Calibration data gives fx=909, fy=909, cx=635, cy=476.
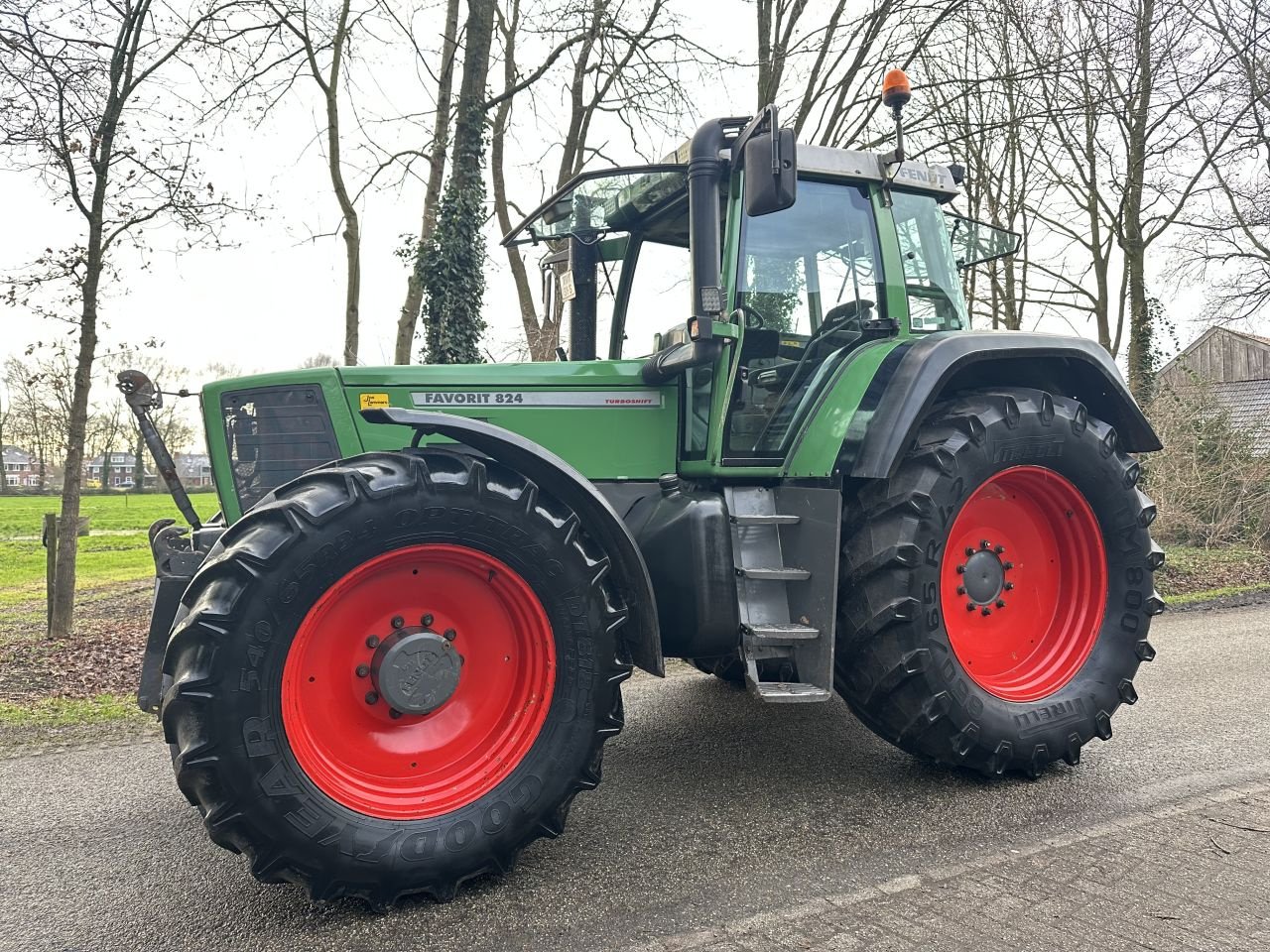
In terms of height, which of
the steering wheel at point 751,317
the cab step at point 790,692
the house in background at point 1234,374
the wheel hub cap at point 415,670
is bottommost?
the cab step at point 790,692

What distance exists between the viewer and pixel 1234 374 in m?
32.8

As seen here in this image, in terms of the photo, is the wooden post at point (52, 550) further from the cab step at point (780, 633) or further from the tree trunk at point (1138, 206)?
the tree trunk at point (1138, 206)

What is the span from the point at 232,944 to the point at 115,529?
2212cm

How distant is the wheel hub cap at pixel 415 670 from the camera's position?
2688 mm

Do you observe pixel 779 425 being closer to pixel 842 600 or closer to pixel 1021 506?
pixel 842 600

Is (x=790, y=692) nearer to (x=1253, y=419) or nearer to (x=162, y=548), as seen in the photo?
(x=162, y=548)

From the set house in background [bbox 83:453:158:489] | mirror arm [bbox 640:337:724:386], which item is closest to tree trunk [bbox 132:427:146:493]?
house in background [bbox 83:453:158:489]

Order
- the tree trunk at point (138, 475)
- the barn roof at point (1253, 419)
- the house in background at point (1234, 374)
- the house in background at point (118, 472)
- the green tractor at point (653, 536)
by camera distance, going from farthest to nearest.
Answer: the house in background at point (118, 472), the tree trunk at point (138, 475), the house in background at point (1234, 374), the barn roof at point (1253, 419), the green tractor at point (653, 536)

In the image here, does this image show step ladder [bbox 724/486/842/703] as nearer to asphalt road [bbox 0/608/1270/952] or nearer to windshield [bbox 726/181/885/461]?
windshield [bbox 726/181/885/461]

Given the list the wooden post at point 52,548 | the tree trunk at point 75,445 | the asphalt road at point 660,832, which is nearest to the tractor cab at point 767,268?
the asphalt road at point 660,832

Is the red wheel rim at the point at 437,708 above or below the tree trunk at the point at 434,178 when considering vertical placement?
→ below

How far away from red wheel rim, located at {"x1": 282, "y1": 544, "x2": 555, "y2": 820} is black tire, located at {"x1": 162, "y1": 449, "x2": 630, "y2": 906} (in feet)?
0.17

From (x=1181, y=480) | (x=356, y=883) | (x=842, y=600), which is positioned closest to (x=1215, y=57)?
(x=1181, y=480)

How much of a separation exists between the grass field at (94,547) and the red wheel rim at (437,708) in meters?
1.78
